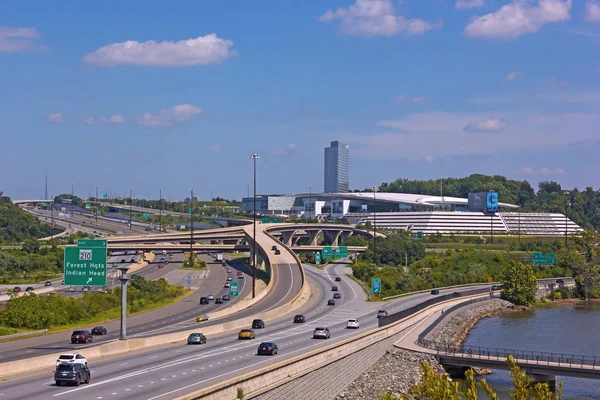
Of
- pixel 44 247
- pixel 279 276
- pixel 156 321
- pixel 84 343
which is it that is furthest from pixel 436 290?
pixel 44 247

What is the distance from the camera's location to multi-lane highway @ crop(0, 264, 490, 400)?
37062 millimetres

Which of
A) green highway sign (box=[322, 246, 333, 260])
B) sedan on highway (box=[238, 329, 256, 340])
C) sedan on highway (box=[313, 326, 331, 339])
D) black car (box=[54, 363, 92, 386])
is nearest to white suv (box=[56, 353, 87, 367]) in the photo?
black car (box=[54, 363, 92, 386])

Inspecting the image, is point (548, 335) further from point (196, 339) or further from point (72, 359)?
point (72, 359)

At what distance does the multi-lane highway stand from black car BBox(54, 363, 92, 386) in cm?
43

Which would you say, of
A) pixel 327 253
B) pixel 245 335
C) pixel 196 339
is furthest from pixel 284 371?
pixel 327 253

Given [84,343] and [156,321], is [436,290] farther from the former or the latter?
[84,343]

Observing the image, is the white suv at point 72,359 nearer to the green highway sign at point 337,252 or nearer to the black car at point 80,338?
the black car at point 80,338

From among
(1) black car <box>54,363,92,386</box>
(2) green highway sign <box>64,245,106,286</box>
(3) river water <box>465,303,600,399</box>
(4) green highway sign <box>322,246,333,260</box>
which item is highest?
(2) green highway sign <box>64,245,106,286</box>

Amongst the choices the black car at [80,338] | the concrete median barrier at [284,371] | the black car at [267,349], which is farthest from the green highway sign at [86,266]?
the concrete median barrier at [284,371]

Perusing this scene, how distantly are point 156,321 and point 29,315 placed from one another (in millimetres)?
14277

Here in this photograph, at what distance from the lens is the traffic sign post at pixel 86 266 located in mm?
59281

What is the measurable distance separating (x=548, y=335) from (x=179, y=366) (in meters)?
59.5

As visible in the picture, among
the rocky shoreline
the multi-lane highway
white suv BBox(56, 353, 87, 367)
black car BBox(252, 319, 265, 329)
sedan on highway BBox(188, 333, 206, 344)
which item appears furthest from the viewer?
black car BBox(252, 319, 265, 329)

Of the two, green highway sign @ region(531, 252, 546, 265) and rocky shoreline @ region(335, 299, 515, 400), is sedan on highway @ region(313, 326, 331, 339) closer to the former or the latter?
rocky shoreline @ region(335, 299, 515, 400)
